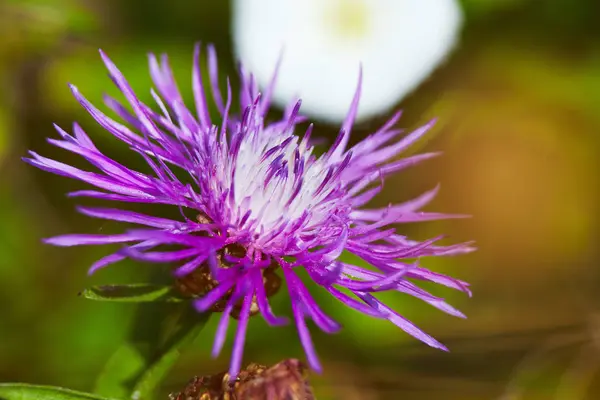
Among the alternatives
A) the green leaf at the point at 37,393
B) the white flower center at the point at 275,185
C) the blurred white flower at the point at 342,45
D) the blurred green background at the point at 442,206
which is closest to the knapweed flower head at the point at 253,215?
the white flower center at the point at 275,185

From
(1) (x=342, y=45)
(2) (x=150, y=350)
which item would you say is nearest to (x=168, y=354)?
(2) (x=150, y=350)

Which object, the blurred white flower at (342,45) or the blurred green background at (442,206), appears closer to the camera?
the blurred green background at (442,206)

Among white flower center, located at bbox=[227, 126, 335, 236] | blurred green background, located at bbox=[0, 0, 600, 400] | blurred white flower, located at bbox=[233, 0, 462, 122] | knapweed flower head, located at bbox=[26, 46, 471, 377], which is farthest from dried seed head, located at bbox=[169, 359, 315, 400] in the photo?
blurred white flower, located at bbox=[233, 0, 462, 122]

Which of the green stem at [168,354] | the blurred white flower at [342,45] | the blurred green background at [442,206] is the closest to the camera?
the green stem at [168,354]

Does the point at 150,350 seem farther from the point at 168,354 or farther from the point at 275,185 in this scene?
the point at 275,185

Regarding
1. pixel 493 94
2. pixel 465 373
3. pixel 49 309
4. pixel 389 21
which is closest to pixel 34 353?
pixel 49 309

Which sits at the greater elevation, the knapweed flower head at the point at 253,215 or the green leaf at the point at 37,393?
the knapweed flower head at the point at 253,215

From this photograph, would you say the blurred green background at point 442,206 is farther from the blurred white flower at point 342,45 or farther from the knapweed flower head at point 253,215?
the knapweed flower head at point 253,215

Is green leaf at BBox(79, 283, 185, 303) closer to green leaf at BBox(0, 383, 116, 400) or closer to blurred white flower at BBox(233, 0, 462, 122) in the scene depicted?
green leaf at BBox(0, 383, 116, 400)
